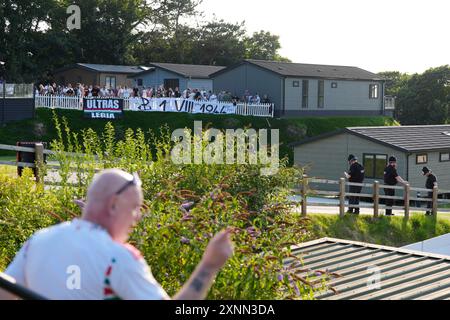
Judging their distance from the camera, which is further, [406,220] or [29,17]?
[29,17]

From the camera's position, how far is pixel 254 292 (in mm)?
7371

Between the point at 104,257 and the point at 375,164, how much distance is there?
1113 inches

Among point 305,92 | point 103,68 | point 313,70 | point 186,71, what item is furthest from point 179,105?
point 103,68

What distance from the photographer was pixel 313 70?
50688 millimetres

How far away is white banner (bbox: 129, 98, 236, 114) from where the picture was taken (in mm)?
41938

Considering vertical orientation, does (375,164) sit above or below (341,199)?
above

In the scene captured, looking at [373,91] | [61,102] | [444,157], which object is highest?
[373,91]

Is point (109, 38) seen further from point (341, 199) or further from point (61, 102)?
point (341, 199)

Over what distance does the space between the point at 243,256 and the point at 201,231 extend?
1.71 ft

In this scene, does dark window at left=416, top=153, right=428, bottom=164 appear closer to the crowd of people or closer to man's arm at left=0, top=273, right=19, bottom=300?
the crowd of people

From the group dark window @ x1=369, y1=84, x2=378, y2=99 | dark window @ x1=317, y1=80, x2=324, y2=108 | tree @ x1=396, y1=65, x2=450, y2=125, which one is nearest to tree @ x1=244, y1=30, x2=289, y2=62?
tree @ x1=396, y1=65, x2=450, y2=125

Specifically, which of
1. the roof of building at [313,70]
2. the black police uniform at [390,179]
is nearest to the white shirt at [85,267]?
the black police uniform at [390,179]

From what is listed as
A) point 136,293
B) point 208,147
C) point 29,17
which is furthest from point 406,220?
point 29,17

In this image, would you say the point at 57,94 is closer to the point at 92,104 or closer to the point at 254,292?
the point at 92,104
